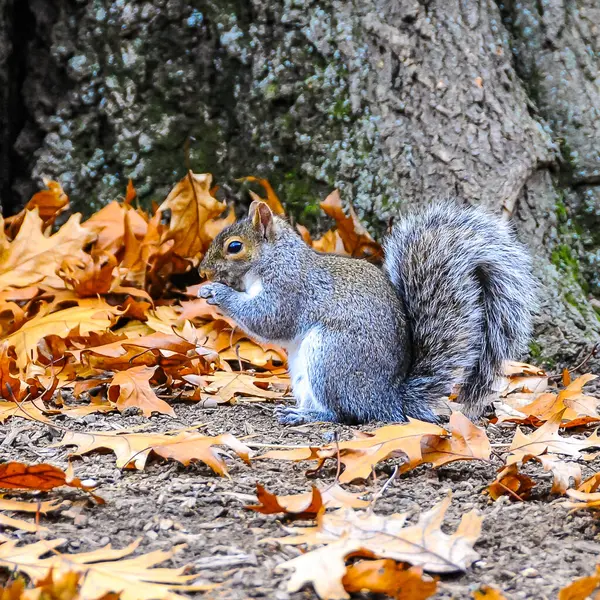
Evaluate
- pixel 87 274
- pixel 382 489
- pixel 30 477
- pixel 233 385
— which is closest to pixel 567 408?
pixel 382 489

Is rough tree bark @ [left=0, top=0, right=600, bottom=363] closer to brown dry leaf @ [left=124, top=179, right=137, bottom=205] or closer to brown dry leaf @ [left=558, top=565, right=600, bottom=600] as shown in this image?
brown dry leaf @ [left=124, top=179, right=137, bottom=205]

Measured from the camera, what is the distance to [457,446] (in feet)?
6.66

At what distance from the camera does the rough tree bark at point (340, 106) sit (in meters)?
3.30

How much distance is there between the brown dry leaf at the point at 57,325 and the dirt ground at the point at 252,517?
0.55m

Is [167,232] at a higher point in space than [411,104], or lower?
lower

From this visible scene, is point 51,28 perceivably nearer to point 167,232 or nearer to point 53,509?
point 167,232

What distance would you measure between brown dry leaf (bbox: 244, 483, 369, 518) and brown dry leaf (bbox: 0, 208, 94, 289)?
1.81 meters

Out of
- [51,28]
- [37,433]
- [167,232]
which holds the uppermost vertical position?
[51,28]

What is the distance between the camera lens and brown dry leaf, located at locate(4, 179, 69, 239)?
3533mm

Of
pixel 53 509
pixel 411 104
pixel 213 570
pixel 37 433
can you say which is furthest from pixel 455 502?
pixel 411 104

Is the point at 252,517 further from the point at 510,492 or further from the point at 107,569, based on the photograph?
the point at 510,492

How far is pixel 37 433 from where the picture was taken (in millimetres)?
2256

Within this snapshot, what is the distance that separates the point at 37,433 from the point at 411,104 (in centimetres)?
188

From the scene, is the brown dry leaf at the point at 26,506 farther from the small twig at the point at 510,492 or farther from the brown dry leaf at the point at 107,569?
the small twig at the point at 510,492
